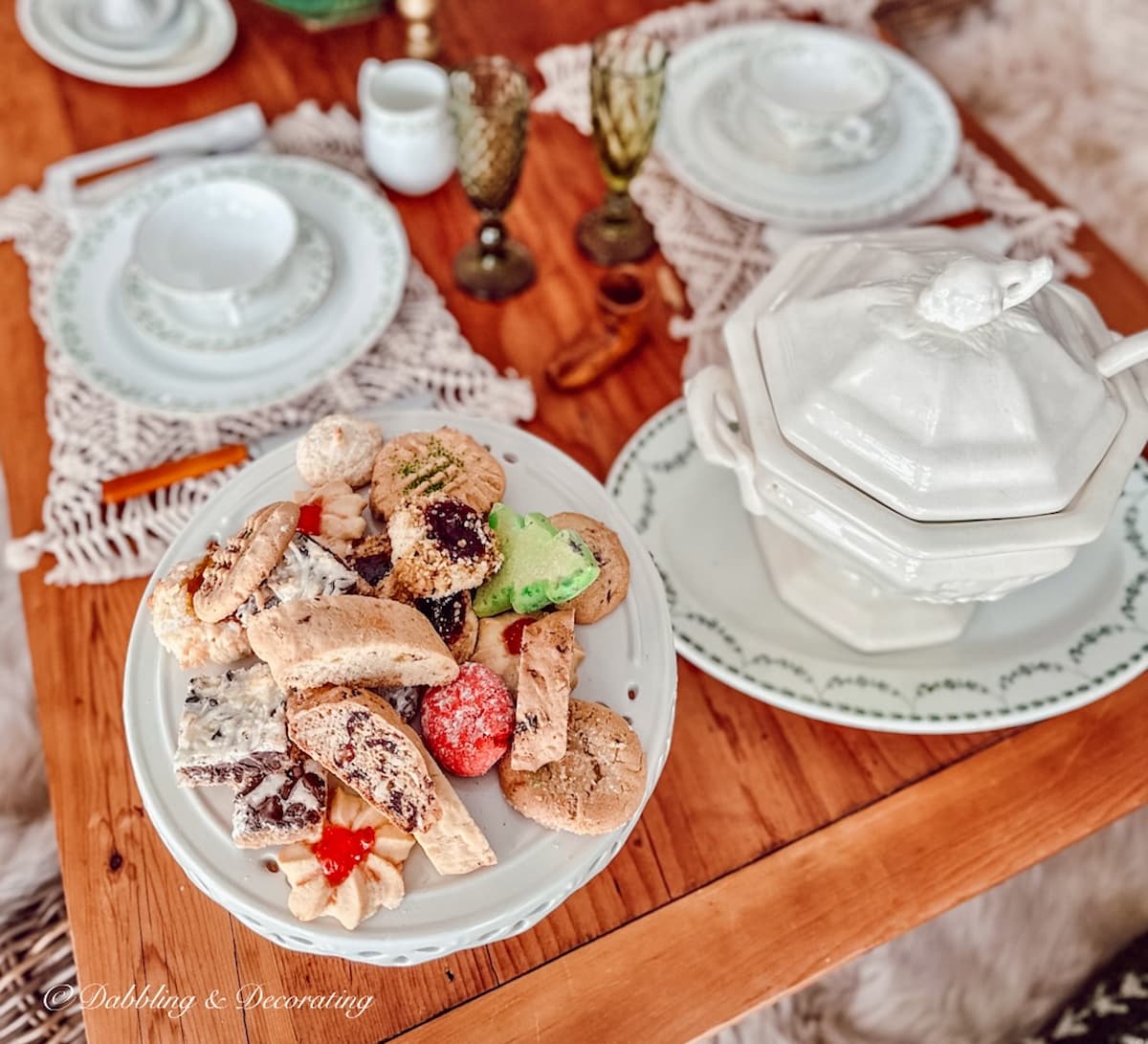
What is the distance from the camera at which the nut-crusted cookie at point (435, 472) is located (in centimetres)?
53

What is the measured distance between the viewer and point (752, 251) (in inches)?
37.0

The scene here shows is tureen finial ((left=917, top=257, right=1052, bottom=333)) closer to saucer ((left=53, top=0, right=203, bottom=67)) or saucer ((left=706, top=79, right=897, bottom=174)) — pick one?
saucer ((left=706, top=79, right=897, bottom=174))

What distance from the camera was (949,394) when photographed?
0.56m

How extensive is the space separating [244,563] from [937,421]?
0.39 meters

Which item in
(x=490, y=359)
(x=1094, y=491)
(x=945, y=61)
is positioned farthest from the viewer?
(x=945, y=61)

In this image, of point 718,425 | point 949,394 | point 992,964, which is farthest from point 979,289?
point 992,964

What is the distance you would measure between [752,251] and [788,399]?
15.8 inches

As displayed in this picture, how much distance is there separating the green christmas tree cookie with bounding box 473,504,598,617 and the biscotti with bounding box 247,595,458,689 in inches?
2.0

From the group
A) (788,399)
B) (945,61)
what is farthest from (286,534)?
(945,61)

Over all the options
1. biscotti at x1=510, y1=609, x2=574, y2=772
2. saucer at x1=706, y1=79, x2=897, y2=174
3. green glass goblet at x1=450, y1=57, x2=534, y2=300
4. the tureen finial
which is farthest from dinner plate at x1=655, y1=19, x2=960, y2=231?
biscotti at x1=510, y1=609, x2=574, y2=772

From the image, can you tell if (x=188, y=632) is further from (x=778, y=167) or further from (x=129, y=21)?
(x=129, y=21)

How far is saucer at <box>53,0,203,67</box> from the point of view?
1050 mm

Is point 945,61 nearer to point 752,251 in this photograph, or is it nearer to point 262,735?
point 752,251

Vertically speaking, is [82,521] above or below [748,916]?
above
